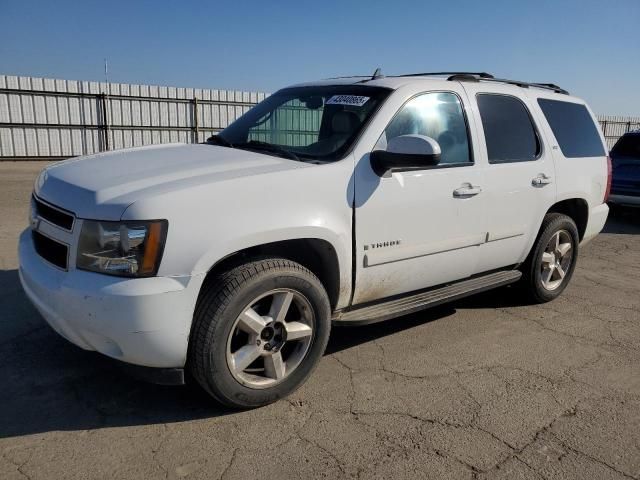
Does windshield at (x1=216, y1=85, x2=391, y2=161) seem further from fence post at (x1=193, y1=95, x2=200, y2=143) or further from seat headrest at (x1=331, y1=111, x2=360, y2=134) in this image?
fence post at (x1=193, y1=95, x2=200, y2=143)

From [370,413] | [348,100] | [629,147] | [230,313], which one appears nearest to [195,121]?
[629,147]

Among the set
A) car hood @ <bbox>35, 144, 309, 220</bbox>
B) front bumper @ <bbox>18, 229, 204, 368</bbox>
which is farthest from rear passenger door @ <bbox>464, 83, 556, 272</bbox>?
front bumper @ <bbox>18, 229, 204, 368</bbox>

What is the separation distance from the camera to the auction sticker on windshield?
3.58 m

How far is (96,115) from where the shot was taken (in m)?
15.2

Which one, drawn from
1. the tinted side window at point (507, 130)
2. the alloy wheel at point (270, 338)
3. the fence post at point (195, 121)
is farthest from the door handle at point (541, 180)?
the fence post at point (195, 121)

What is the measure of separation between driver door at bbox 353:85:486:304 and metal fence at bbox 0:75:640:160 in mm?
13441

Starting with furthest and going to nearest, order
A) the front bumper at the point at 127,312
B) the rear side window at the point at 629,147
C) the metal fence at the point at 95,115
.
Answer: the metal fence at the point at 95,115 < the rear side window at the point at 629,147 < the front bumper at the point at 127,312

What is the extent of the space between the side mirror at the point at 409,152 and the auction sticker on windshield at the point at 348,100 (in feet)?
1.69

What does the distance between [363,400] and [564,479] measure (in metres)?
1.10

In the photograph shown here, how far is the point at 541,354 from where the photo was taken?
386 cm

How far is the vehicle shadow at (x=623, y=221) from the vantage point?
30.0ft

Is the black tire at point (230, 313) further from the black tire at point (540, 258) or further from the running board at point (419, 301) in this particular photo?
the black tire at point (540, 258)

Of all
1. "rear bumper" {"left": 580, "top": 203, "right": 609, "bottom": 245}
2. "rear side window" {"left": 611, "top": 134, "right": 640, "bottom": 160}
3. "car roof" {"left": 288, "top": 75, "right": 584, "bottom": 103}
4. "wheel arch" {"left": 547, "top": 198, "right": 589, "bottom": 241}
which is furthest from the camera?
"rear side window" {"left": 611, "top": 134, "right": 640, "bottom": 160}

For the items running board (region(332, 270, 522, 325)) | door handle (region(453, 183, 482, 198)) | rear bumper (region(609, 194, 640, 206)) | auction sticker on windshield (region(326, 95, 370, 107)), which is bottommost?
rear bumper (region(609, 194, 640, 206))
